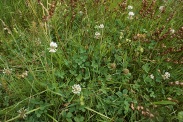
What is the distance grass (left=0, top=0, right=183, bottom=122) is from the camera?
171 cm

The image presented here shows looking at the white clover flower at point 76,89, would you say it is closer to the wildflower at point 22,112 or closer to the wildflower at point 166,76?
the wildflower at point 22,112

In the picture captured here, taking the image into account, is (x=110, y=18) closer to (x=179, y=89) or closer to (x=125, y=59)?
(x=125, y=59)

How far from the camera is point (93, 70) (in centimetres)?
187

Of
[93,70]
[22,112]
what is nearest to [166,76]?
[93,70]

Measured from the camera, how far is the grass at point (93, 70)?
171cm

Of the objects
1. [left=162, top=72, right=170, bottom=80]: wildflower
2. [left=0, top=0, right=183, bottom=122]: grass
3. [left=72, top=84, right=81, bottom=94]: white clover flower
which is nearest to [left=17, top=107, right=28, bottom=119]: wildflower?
[left=0, top=0, right=183, bottom=122]: grass

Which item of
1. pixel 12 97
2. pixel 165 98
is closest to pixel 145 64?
pixel 165 98

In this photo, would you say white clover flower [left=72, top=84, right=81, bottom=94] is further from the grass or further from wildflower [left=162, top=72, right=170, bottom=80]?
wildflower [left=162, top=72, right=170, bottom=80]

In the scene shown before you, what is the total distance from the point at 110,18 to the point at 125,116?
1.02 m

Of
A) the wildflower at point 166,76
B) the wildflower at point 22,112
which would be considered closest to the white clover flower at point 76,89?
the wildflower at point 22,112

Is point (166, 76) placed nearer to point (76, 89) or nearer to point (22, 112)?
point (76, 89)

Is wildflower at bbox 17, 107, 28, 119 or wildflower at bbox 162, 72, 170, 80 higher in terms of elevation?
wildflower at bbox 162, 72, 170, 80

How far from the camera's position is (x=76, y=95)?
5.75 ft

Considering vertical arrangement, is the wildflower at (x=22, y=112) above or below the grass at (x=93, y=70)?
below
